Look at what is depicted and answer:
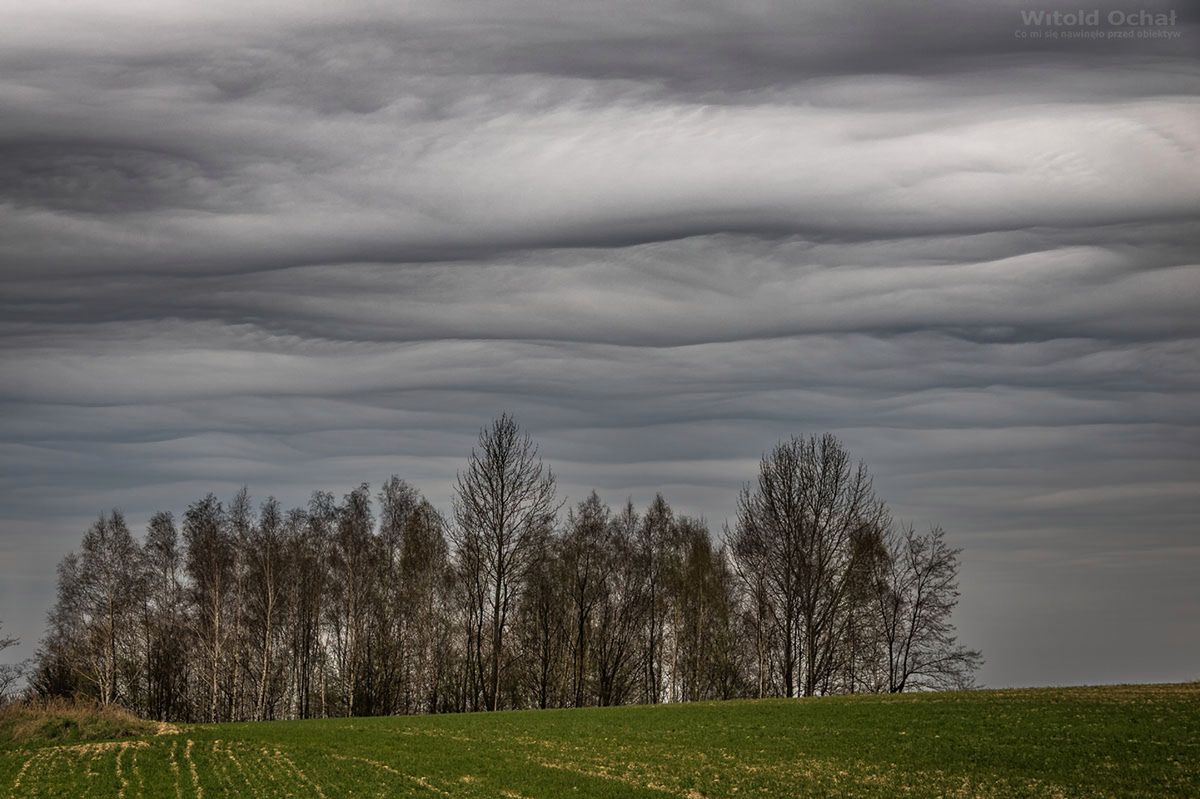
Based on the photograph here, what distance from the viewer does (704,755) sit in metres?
36.6

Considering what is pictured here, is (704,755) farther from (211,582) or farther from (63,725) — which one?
(211,582)

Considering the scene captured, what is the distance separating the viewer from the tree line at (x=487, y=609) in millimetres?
71812

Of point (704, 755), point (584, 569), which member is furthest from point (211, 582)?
point (704, 755)

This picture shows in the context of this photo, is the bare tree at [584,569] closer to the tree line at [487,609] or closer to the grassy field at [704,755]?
the tree line at [487,609]

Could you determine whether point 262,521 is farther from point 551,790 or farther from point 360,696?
point 551,790

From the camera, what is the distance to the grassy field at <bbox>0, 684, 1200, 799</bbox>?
29625 millimetres

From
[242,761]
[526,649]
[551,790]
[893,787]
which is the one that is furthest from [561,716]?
[526,649]

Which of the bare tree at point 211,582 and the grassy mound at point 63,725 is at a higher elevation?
the bare tree at point 211,582

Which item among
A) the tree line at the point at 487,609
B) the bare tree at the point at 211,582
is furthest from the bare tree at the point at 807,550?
the bare tree at the point at 211,582

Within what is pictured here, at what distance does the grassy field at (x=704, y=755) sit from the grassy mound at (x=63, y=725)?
0.25 metres

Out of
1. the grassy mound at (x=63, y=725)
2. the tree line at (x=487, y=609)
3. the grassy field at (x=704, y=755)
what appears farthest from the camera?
the tree line at (x=487, y=609)

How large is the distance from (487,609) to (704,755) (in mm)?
40481

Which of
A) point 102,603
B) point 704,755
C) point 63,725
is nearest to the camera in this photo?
point 704,755

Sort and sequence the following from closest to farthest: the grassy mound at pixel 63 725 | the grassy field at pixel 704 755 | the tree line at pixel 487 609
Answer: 1. the grassy field at pixel 704 755
2. the grassy mound at pixel 63 725
3. the tree line at pixel 487 609
